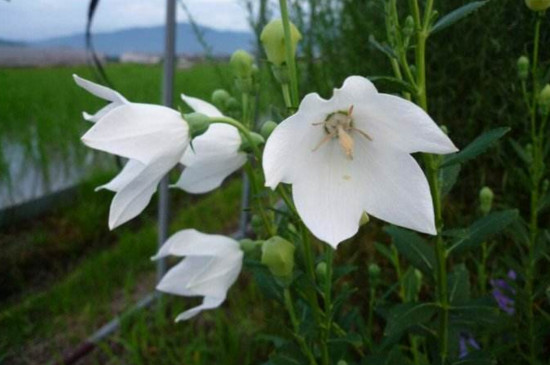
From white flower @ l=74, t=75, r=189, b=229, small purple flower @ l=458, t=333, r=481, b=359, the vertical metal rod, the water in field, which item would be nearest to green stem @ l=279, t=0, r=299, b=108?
white flower @ l=74, t=75, r=189, b=229

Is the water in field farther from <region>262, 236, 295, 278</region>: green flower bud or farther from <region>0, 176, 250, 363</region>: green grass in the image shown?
<region>262, 236, 295, 278</region>: green flower bud

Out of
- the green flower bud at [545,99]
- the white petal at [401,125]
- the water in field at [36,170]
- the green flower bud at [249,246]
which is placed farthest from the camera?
the water in field at [36,170]

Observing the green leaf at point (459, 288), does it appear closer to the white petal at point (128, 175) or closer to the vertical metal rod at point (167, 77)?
the white petal at point (128, 175)

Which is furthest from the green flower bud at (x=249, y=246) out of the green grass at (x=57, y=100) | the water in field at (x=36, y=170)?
the water in field at (x=36, y=170)

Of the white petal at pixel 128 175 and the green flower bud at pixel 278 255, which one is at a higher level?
the white petal at pixel 128 175

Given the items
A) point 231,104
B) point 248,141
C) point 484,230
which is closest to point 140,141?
point 248,141

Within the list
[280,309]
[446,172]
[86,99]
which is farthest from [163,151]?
[86,99]

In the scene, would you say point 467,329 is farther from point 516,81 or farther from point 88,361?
point 88,361
